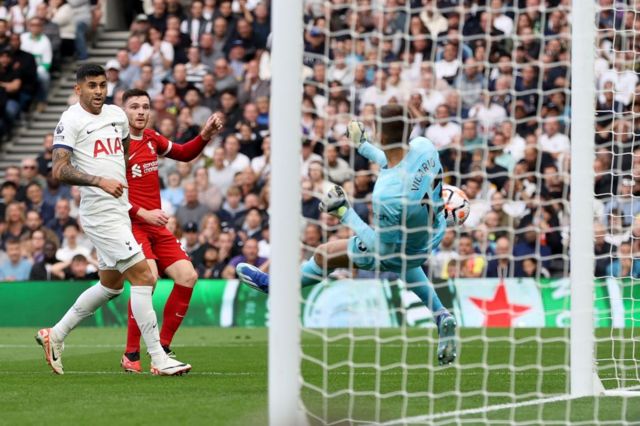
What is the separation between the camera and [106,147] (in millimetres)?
9828

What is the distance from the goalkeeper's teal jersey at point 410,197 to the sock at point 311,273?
0.52 m

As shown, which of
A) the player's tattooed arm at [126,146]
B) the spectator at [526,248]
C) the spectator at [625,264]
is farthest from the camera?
the spectator at [526,248]

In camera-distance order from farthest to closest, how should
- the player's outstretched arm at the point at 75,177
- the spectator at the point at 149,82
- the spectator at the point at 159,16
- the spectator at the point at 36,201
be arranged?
the spectator at the point at 159,16 → the spectator at the point at 149,82 → the spectator at the point at 36,201 → the player's outstretched arm at the point at 75,177

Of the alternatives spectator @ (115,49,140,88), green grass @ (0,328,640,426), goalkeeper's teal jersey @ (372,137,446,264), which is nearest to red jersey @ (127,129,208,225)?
green grass @ (0,328,640,426)

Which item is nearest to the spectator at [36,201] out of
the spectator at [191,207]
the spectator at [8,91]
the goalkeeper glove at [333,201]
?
the spectator at [191,207]

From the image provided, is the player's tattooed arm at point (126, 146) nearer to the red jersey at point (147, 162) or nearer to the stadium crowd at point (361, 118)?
the red jersey at point (147, 162)

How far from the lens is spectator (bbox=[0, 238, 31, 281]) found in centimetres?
1838

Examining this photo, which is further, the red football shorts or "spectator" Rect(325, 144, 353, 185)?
"spectator" Rect(325, 144, 353, 185)

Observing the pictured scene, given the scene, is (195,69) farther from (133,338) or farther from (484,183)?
(133,338)

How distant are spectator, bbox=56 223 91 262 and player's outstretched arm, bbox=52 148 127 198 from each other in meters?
8.88

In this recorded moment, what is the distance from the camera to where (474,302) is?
1625 centimetres

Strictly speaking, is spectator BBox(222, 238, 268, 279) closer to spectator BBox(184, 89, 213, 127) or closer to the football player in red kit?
spectator BBox(184, 89, 213, 127)

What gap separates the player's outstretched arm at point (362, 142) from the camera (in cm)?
866

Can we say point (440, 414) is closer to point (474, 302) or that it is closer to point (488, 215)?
point (488, 215)
